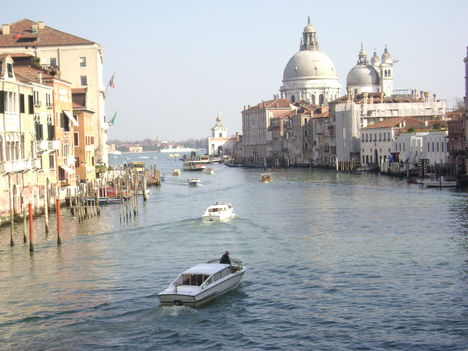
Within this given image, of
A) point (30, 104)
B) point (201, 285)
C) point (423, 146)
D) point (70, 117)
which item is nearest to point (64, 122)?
point (70, 117)

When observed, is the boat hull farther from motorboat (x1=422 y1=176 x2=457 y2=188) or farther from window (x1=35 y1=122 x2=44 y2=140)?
motorboat (x1=422 y1=176 x2=457 y2=188)

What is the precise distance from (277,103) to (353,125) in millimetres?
36831

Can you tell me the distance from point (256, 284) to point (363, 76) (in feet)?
319

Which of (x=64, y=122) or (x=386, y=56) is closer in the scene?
(x=64, y=122)

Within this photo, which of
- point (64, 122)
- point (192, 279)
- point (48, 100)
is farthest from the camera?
point (64, 122)

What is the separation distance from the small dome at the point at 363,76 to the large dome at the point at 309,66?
15707 millimetres

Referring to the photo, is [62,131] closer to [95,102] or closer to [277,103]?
[95,102]

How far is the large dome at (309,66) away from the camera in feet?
428

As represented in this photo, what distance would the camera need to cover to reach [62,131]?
3806 cm

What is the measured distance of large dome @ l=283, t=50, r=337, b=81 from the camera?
428 ft

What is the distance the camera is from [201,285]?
17.2 m

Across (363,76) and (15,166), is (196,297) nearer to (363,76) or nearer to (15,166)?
(15,166)

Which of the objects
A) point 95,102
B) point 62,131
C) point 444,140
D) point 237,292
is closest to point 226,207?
point 62,131

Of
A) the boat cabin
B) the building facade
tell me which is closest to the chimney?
the building facade
